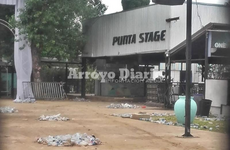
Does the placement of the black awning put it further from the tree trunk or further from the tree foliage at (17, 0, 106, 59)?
the tree trunk

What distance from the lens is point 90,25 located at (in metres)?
27.5

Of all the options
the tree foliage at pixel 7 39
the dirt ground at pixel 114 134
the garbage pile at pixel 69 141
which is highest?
the tree foliage at pixel 7 39

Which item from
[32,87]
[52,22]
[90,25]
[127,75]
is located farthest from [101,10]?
[32,87]

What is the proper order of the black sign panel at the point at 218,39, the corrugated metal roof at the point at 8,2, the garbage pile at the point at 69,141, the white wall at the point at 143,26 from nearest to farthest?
the garbage pile at the point at 69,141 → the black sign panel at the point at 218,39 → the white wall at the point at 143,26 → the corrugated metal roof at the point at 8,2

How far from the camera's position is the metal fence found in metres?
22.4

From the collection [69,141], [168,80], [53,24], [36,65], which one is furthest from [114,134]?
[36,65]

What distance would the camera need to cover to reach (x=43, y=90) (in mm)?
23766

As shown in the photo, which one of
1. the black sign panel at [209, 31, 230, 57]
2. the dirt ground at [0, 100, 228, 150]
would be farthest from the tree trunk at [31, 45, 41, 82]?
the black sign panel at [209, 31, 230, 57]

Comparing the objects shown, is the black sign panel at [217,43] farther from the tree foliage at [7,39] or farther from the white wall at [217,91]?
the tree foliage at [7,39]

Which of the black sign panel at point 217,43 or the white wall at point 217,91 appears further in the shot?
the black sign panel at point 217,43

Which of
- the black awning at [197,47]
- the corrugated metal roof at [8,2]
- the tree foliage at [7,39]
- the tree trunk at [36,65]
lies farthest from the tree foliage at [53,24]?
the black awning at [197,47]

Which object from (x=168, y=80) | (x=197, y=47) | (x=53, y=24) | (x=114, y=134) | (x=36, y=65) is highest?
(x=53, y=24)

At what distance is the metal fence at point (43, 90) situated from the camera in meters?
22.4

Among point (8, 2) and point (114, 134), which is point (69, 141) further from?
point (8, 2)
